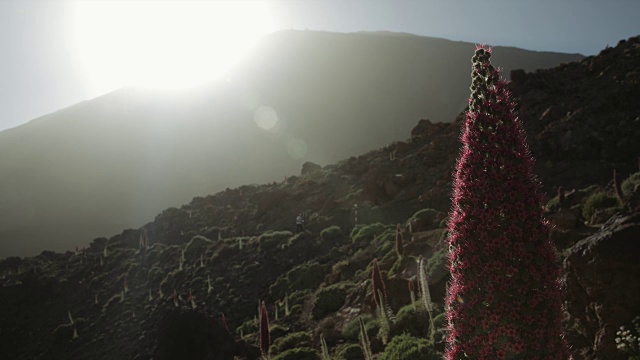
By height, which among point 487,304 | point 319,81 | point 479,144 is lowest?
point 487,304

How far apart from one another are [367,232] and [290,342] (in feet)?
35.5

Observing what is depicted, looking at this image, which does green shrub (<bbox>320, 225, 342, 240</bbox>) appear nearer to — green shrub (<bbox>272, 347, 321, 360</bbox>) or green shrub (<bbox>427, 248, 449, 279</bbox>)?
green shrub (<bbox>427, 248, 449, 279</bbox>)

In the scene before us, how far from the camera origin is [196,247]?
100 ft

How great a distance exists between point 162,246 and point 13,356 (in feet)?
40.4

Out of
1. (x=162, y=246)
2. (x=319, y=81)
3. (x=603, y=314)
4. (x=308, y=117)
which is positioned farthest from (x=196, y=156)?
(x=603, y=314)

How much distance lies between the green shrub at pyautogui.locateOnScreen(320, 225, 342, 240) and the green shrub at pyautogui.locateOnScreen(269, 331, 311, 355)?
1165cm

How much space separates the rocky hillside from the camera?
857 cm

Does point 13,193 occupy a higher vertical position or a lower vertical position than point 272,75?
lower

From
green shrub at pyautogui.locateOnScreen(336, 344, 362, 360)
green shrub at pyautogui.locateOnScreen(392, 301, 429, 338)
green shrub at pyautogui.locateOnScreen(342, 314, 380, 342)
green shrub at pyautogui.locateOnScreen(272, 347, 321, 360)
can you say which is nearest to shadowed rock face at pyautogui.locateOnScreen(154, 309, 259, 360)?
green shrub at pyautogui.locateOnScreen(272, 347, 321, 360)

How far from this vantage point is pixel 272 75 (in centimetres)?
13125

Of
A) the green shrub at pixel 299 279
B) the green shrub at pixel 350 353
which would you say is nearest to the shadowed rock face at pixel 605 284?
the green shrub at pixel 350 353

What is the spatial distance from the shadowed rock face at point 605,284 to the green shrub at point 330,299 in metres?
10.1

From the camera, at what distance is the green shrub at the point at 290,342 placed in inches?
510

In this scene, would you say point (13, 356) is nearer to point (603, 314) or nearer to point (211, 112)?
point (603, 314)
